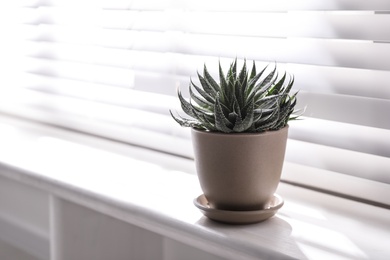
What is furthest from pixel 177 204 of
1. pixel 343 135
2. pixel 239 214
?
pixel 343 135

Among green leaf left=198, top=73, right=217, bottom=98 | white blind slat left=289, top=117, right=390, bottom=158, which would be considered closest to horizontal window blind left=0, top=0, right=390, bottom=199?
white blind slat left=289, top=117, right=390, bottom=158

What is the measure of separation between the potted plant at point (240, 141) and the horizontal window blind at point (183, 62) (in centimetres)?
15

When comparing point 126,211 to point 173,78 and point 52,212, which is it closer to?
point 52,212

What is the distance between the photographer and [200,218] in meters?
1.08

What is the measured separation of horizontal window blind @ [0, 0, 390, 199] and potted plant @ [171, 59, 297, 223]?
0.15 metres

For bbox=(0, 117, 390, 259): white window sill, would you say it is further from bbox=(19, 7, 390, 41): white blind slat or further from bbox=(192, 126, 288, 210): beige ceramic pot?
bbox=(19, 7, 390, 41): white blind slat

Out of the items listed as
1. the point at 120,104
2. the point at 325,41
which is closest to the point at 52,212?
the point at 120,104

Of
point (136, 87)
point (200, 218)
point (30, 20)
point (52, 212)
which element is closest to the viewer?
point (200, 218)

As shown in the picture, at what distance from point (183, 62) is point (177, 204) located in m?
0.40

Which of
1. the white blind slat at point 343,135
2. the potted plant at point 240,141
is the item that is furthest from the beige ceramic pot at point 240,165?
the white blind slat at point 343,135

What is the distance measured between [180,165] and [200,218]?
378 millimetres

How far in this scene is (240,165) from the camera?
1022mm

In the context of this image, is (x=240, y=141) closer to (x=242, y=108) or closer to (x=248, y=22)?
(x=242, y=108)

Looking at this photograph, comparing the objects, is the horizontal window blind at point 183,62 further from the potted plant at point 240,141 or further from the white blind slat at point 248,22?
the potted plant at point 240,141
